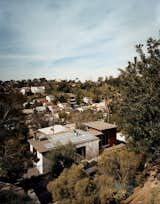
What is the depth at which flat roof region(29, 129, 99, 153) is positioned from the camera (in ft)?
67.2

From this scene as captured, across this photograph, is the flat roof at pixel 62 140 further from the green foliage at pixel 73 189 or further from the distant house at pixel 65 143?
the green foliage at pixel 73 189

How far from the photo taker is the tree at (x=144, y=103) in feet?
40.2

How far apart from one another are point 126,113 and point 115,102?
5.75 feet

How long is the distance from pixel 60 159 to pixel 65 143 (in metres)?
3.14

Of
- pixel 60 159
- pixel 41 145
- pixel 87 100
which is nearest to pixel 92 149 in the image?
pixel 41 145

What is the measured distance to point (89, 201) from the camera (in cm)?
1006

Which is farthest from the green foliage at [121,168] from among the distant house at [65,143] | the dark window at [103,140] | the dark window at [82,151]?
the dark window at [103,140]

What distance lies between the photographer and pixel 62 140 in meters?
22.5

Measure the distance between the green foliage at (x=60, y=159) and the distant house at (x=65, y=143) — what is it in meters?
1.44

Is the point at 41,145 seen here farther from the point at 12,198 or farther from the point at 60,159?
the point at 12,198

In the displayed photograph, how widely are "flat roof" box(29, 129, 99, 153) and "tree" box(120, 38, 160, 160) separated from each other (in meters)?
8.46

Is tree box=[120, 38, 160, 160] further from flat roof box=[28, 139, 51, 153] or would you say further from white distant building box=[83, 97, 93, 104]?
white distant building box=[83, 97, 93, 104]

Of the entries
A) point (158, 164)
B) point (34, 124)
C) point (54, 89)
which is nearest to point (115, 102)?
point (158, 164)

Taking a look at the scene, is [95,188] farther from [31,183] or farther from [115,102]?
[31,183]
